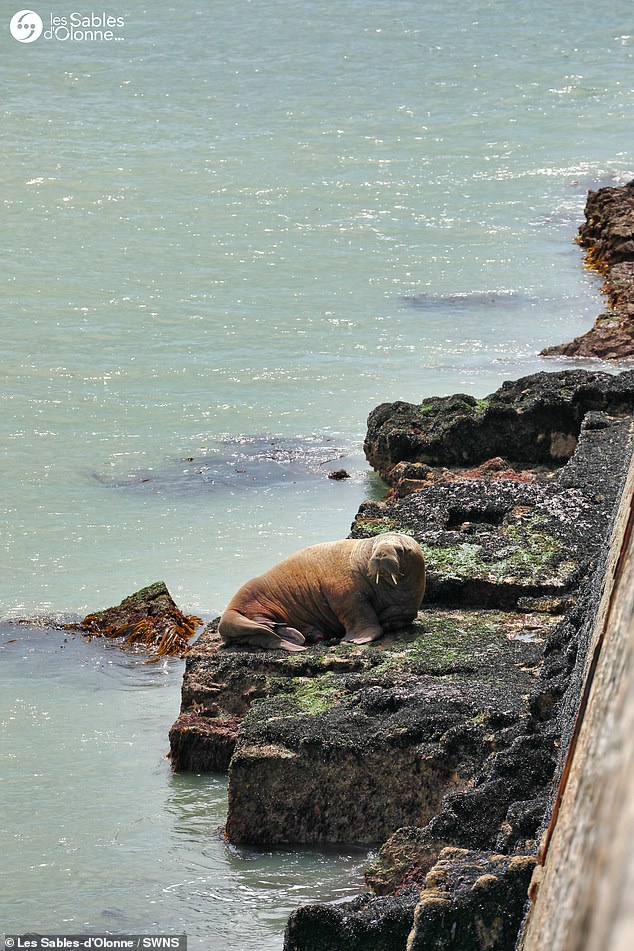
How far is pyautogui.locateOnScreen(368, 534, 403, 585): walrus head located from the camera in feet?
21.6

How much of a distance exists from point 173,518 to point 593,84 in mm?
23394

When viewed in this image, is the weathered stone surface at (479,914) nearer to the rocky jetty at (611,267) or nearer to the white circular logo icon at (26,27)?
the rocky jetty at (611,267)

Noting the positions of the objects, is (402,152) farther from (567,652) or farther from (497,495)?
(567,652)

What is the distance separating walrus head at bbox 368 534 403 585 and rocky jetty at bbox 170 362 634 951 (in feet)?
0.88

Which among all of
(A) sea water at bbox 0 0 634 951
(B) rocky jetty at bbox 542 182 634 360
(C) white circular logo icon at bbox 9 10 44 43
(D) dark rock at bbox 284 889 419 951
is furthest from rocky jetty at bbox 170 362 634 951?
(C) white circular logo icon at bbox 9 10 44 43

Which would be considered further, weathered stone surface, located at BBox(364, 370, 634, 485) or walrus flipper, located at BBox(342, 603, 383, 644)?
weathered stone surface, located at BBox(364, 370, 634, 485)

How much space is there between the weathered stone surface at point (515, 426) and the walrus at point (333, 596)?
9.75ft

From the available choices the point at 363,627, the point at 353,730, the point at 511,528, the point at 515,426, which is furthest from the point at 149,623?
the point at 515,426

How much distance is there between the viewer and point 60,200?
23.1m

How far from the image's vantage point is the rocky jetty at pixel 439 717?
150 inches

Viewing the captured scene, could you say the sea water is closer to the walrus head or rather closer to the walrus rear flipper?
the walrus rear flipper

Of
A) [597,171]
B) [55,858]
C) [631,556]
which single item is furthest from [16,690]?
[597,171]

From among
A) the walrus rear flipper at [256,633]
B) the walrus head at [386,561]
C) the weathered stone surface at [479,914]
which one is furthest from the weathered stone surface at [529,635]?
the walrus rear flipper at [256,633]

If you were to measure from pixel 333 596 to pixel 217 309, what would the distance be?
10.8 m
